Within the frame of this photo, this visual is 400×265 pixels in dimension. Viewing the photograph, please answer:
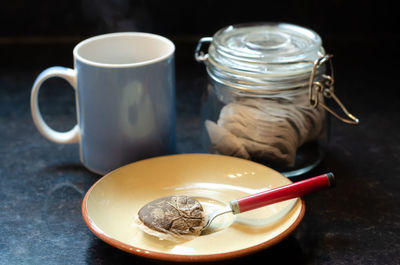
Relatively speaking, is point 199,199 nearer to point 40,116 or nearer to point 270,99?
point 270,99

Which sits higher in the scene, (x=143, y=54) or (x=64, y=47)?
(x=143, y=54)

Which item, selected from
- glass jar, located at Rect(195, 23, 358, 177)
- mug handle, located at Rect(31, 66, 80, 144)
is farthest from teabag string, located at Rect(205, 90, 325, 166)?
mug handle, located at Rect(31, 66, 80, 144)

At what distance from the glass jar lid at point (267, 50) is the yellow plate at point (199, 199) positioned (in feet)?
0.41

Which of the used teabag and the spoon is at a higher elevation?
the spoon

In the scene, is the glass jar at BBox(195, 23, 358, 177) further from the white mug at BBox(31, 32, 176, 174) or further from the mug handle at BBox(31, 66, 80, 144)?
the mug handle at BBox(31, 66, 80, 144)

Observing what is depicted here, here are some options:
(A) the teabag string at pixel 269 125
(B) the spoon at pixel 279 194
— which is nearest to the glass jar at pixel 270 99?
(A) the teabag string at pixel 269 125

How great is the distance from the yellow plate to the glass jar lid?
13cm

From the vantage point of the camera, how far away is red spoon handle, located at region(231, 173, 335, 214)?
0.67 meters

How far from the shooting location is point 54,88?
1123 millimetres

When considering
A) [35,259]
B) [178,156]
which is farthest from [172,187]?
[35,259]

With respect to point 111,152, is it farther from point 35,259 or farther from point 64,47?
point 64,47

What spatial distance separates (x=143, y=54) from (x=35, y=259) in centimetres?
34

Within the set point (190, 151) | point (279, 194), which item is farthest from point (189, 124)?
point (279, 194)

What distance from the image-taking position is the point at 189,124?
1.00m
